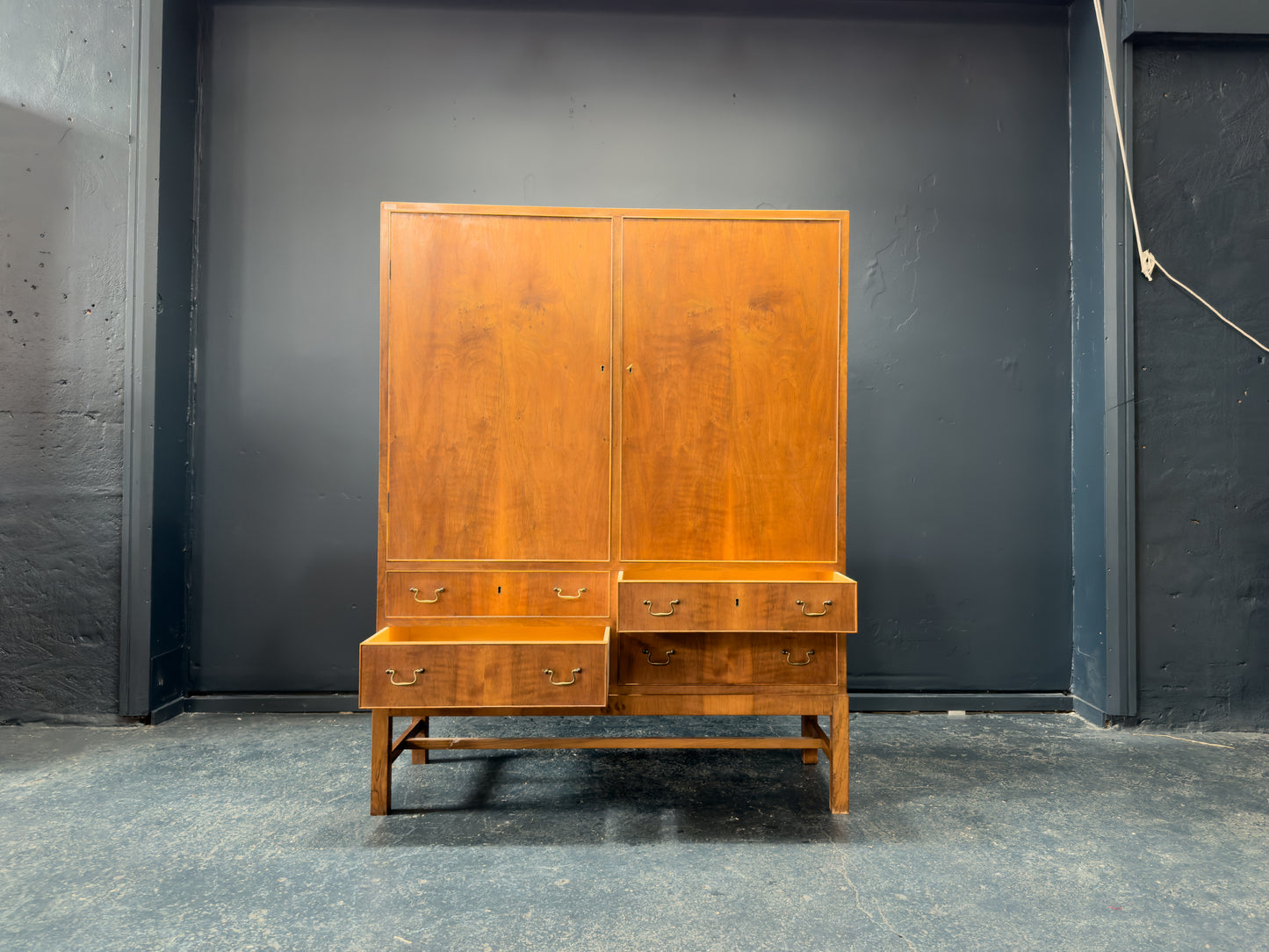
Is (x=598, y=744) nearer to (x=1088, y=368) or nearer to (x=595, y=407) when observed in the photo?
(x=595, y=407)

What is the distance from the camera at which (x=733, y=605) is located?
1.94 m

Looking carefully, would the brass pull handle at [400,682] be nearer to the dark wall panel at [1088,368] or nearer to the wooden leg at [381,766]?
the wooden leg at [381,766]

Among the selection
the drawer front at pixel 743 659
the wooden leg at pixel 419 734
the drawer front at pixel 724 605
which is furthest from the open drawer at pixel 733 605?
the wooden leg at pixel 419 734

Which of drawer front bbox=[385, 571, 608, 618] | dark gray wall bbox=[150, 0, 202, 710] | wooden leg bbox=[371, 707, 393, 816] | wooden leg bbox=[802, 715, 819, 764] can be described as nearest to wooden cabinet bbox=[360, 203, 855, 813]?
drawer front bbox=[385, 571, 608, 618]

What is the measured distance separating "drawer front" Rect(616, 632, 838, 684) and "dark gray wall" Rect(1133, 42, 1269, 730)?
1.68 metres

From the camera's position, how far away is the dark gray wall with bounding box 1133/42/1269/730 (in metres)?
2.78

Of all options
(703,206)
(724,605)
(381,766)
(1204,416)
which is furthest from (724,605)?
(1204,416)

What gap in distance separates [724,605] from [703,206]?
6.16 ft

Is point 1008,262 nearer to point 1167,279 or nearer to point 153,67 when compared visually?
point 1167,279

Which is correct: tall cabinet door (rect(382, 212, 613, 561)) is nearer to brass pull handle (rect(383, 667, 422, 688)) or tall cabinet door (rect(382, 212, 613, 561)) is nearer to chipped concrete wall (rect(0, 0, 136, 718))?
brass pull handle (rect(383, 667, 422, 688))

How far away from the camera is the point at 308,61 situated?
2994 mm

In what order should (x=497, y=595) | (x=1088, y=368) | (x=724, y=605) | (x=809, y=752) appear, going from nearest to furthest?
1. (x=724, y=605)
2. (x=497, y=595)
3. (x=809, y=752)
4. (x=1088, y=368)

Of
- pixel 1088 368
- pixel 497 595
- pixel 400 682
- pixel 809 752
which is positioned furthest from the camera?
pixel 1088 368

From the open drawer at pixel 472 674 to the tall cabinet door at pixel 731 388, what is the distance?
1.48 feet
